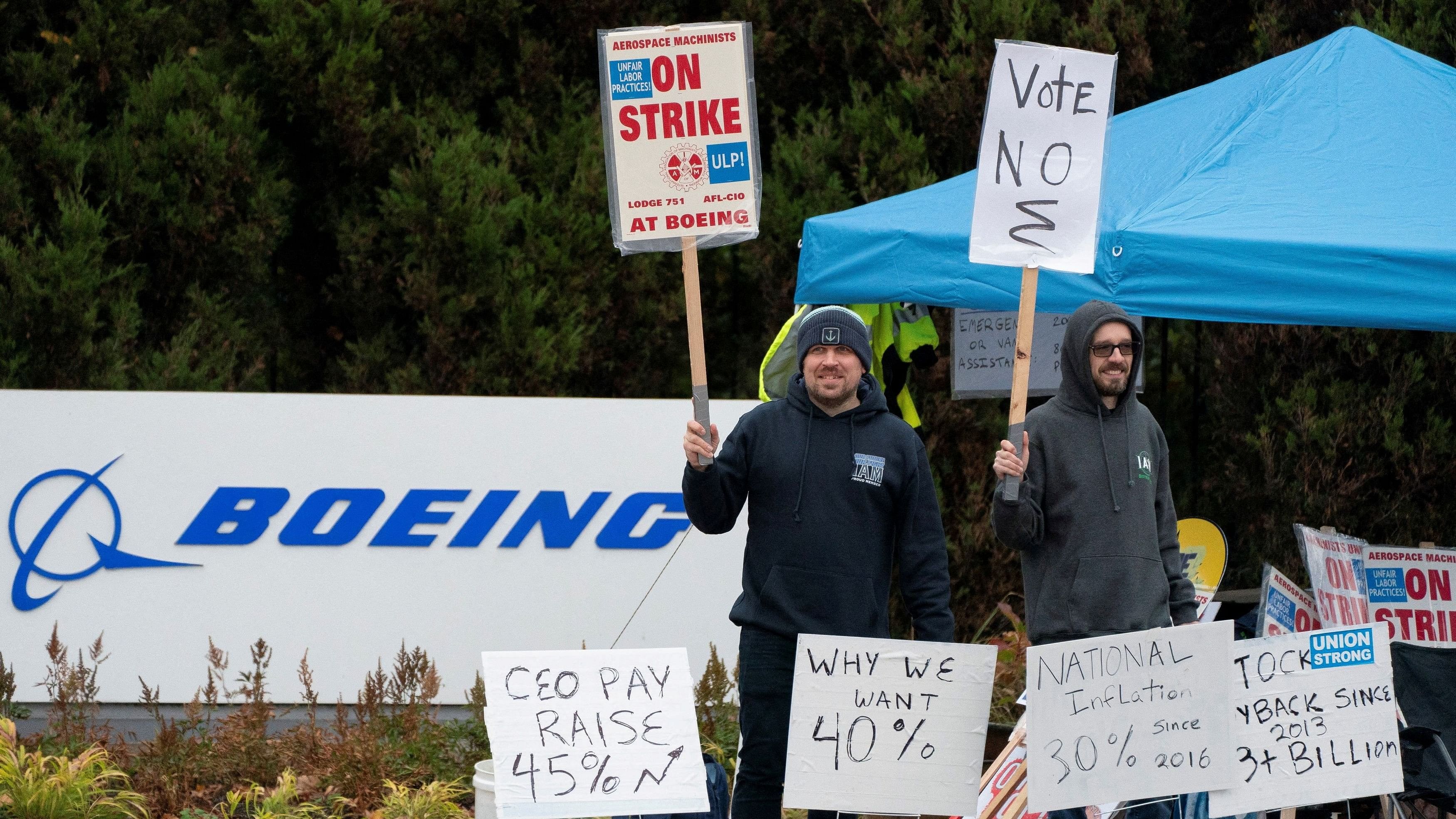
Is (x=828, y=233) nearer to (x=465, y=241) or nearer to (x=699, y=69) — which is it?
(x=699, y=69)

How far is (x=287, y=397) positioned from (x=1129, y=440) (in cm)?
420

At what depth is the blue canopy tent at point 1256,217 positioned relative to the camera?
4695 mm

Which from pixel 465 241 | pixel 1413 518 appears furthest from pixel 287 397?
pixel 1413 518

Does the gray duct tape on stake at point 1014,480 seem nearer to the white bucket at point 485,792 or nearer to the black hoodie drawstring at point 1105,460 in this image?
the black hoodie drawstring at point 1105,460

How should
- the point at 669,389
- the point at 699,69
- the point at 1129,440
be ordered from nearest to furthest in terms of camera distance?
the point at 699,69 < the point at 1129,440 < the point at 669,389

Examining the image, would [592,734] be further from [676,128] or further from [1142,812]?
[1142,812]

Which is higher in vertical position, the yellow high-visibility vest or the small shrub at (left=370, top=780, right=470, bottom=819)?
the yellow high-visibility vest

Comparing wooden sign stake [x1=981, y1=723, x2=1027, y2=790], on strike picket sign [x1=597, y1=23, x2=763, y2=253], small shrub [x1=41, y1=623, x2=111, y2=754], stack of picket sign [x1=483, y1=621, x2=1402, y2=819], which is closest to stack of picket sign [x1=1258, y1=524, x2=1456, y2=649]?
wooden sign stake [x1=981, y1=723, x2=1027, y2=790]

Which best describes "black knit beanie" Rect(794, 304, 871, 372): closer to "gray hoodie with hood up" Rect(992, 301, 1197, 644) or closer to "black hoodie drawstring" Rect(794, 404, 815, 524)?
"black hoodie drawstring" Rect(794, 404, 815, 524)

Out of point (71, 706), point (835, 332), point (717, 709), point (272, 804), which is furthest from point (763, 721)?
point (71, 706)

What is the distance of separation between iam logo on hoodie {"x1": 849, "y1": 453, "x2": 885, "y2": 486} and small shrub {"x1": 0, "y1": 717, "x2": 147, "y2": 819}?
2.73m

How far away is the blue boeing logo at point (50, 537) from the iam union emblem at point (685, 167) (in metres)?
3.92

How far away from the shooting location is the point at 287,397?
690 cm

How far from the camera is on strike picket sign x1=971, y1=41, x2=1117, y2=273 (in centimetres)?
394
